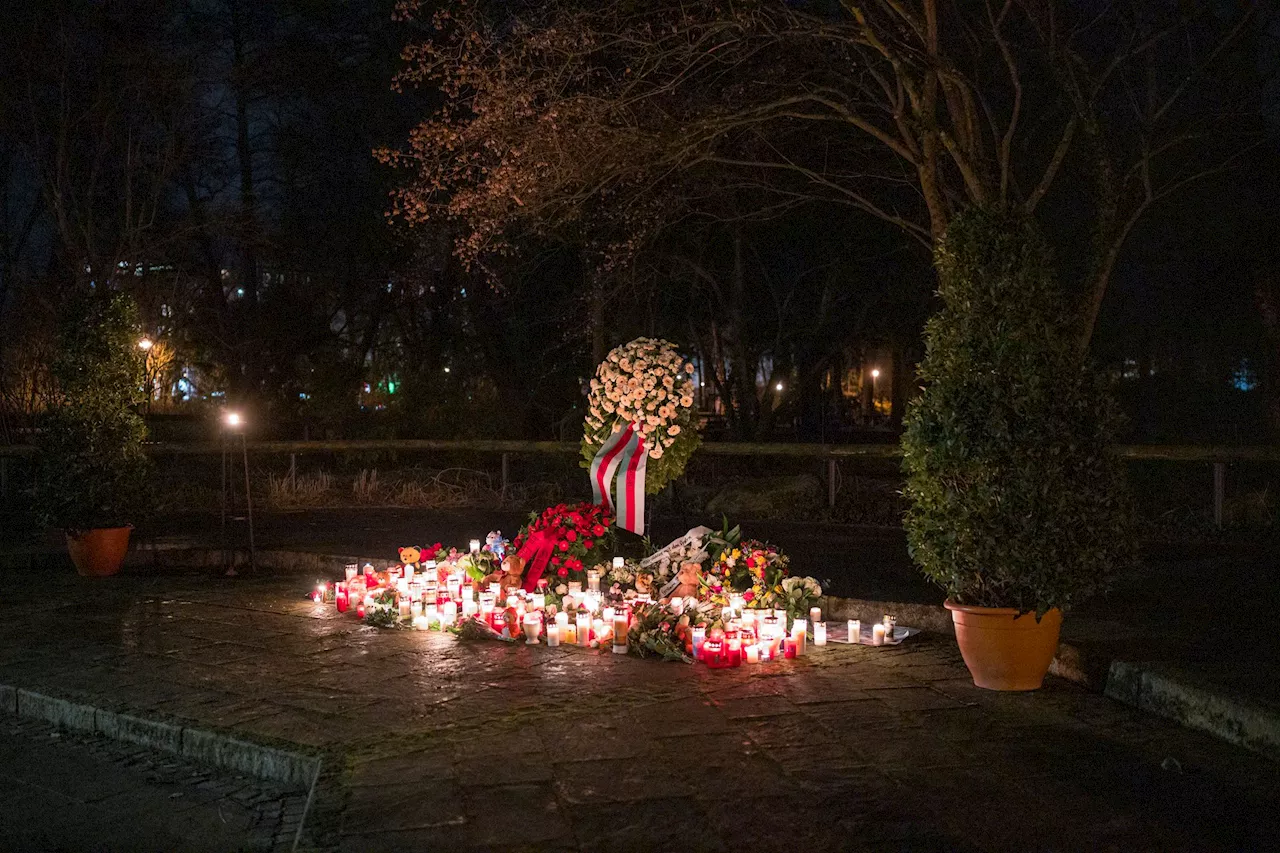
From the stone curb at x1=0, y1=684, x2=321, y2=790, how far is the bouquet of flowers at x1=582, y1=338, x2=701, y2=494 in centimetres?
468

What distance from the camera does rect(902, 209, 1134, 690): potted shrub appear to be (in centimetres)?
646

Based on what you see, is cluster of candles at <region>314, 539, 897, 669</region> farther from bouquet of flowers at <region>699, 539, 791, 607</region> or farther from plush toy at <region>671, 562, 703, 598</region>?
plush toy at <region>671, 562, 703, 598</region>

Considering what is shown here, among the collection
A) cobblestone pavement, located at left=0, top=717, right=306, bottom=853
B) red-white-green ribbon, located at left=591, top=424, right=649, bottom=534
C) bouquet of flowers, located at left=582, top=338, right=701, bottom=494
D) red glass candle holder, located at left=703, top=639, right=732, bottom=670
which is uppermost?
bouquet of flowers, located at left=582, top=338, right=701, bottom=494

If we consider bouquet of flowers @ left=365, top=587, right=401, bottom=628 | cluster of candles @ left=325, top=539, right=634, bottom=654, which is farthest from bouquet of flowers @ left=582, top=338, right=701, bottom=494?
bouquet of flowers @ left=365, top=587, right=401, bottom=628

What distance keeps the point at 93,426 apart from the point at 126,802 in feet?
22.1

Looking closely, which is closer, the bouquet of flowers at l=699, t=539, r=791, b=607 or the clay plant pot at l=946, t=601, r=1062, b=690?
the clay plant pot at l=946, t=601, r=1062, b=690

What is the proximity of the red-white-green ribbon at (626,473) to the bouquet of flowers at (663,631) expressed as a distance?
1780 millimetres

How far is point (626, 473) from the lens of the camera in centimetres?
980

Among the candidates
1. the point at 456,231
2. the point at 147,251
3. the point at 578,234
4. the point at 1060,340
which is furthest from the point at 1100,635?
the point at 147,251

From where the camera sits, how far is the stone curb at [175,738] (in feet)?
→ 18.3

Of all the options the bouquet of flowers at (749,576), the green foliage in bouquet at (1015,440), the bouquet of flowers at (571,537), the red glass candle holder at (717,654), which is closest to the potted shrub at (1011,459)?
the green foliage in bouquet at (1015,440)

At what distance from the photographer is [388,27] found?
22672 millimetres

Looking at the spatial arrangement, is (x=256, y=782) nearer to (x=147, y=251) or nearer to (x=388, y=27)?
(x=147, y=251)

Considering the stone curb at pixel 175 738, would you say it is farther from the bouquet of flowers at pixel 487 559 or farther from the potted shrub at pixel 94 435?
the potted shrub at pixel 94 435
